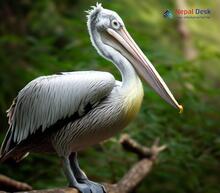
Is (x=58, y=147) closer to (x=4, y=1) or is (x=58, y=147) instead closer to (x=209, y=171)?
(x=209, y=171)

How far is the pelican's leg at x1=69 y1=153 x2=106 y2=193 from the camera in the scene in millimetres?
3060

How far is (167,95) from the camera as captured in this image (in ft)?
9.89

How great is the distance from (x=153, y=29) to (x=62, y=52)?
9.35ft

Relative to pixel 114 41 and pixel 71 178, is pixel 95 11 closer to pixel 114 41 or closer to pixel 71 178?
pixel 114 41

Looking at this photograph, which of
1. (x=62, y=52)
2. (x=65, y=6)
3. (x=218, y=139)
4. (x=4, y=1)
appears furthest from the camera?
(x=65, y=6)

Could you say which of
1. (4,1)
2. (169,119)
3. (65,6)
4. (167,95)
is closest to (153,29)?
(65,6)

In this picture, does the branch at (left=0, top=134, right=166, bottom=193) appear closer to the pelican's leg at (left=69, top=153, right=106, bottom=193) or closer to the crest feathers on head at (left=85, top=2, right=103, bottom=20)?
the pelican's leg at (left=69, top=153, right=106, bottom=193)

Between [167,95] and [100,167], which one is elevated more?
[167,95]

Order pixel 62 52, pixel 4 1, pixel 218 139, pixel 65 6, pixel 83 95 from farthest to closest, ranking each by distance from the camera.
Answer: pixel 65 6, pixel 4 1, pixel 62 52, pixel 218 139, pixel 83 95

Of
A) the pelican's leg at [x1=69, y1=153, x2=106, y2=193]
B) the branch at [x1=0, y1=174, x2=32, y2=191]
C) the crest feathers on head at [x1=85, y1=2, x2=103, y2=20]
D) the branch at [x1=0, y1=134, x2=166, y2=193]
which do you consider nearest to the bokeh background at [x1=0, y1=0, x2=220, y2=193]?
the branch at [x1=0, y1=134, x2=166, y2=193]

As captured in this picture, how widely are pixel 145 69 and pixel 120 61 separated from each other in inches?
6.1

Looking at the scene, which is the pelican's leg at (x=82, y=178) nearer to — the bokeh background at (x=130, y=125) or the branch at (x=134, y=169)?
the branch at (x=134, y=169)

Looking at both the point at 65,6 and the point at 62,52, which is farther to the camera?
the point at 65,6

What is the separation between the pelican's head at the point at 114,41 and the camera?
10.1 ft
